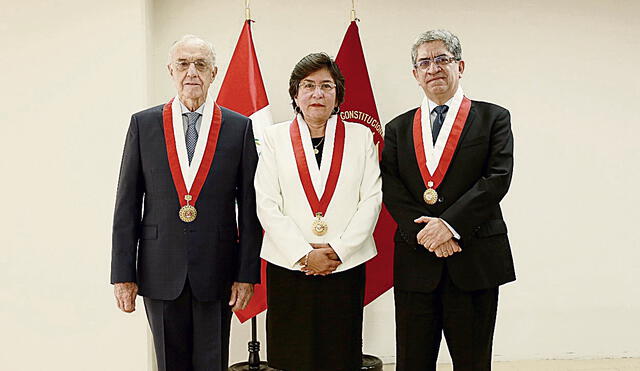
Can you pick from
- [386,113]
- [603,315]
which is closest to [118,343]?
[386,113]

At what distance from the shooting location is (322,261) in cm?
281

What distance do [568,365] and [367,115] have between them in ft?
6.75

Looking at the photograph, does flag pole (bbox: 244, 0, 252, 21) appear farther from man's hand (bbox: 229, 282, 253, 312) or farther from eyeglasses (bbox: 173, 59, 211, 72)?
man's hand (bbox: 229, 282, 253, 312)

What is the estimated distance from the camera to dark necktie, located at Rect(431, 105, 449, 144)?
292 cm

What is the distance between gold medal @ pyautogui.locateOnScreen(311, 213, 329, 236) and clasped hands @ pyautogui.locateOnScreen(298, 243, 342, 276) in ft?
0.15

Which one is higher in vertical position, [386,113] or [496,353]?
[386,113]

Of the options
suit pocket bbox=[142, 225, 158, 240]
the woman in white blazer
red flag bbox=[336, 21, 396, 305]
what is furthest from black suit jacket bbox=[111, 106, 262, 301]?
red flag bbox=[336, 21, 396, 305]

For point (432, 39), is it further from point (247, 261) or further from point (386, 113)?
point (386, 113)

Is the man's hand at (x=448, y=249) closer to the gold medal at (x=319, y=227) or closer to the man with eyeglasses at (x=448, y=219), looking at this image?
the man with eyeglasses at (x=448, y=219)

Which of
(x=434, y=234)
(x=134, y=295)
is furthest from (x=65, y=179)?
(x=434, y=234)

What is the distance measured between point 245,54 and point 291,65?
492mm

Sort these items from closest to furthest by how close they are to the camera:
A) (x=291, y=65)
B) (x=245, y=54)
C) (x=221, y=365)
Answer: (x=221, y=365) < (x=245, y=54) < (x=291, y=65)

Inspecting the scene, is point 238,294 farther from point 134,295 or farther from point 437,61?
point 437,61

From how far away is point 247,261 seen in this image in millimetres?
2779
